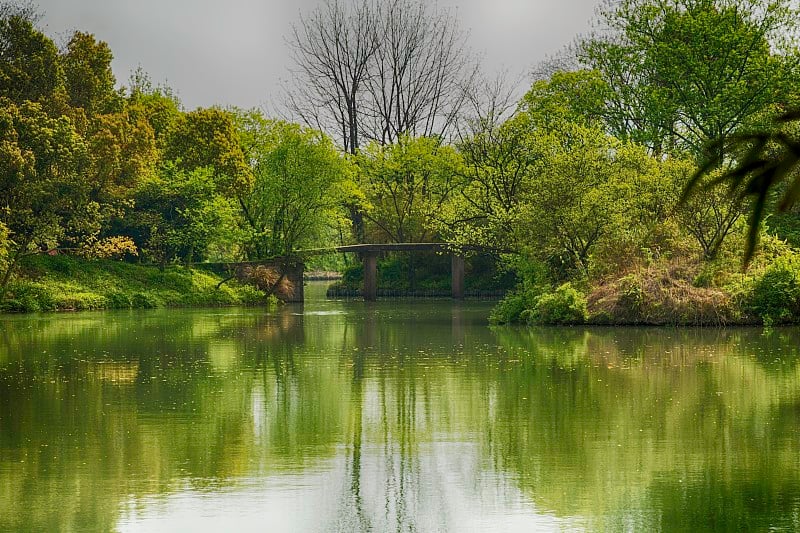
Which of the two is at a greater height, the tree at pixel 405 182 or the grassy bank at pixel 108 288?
the tree at pixel 405 182

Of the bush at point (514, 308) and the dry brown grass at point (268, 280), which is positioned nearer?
the bush at point (514, 308)

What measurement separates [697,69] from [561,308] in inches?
753

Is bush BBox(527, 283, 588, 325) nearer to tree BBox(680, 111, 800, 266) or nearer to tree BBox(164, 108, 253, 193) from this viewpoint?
tree BBox(164, 108, 253, 193)

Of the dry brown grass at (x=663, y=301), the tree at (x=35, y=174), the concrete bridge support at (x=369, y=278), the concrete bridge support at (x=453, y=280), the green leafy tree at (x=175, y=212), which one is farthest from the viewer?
the concrete bridge support at (x=369, y=278)

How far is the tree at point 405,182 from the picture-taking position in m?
→ 65.9

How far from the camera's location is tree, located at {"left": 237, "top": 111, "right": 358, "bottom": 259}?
2172 inches

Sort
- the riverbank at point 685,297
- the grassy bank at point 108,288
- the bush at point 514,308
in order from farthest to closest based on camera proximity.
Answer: the grassy bank at point 108,288 < the bush at point 514,308 < the riverbank at point 685,297

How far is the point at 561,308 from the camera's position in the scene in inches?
1297

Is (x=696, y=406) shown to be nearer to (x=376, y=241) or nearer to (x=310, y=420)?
(x=310, y=420)

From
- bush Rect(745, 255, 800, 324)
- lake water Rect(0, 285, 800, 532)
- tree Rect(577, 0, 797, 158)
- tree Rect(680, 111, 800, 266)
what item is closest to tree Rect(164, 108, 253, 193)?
tree Rect(577, 0, 797, 158)

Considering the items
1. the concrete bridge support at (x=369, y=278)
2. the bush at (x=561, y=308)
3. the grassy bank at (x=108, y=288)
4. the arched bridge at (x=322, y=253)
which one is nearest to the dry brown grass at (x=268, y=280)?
the arched bridge at (x=322, y=253)

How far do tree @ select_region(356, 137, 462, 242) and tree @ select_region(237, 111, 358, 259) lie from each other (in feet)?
30.8

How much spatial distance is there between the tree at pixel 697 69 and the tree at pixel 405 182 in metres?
15.2

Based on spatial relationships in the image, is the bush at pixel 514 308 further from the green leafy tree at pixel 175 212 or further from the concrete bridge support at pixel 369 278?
the concrete bridge support at pixel 369 278
